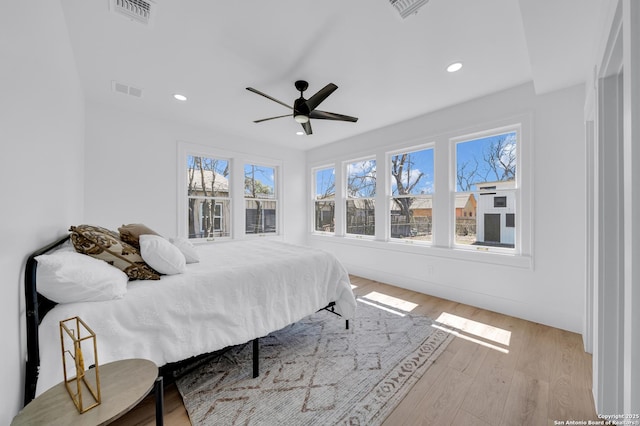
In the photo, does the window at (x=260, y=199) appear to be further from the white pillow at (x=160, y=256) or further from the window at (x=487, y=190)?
the window at (x=487, y=190)

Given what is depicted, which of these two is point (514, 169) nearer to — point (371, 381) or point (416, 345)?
point (416, 345)

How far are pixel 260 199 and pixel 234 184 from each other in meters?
0.65

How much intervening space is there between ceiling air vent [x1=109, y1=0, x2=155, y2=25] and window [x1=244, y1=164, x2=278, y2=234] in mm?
3056

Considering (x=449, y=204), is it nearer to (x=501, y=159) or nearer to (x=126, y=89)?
(x=501, y=159)

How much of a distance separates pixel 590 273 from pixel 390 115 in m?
2.77

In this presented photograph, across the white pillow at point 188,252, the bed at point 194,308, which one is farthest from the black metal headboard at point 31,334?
the white pillow at point 188,252

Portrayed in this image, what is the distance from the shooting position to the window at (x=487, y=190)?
302 centimetres

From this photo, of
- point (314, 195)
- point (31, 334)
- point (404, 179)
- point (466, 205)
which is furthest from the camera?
point (314, 195)

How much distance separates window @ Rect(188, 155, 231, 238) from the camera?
4.18 m

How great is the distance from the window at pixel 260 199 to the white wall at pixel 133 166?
0.82 metres

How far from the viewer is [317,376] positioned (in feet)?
6.22

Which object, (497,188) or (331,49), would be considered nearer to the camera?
(331,49)

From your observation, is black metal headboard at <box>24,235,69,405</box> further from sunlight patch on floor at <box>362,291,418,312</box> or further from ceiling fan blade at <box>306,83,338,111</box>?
sunlight patch on floor at <box>362,291,418,312</box>

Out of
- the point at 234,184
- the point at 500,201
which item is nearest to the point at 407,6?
the point at 500,201
